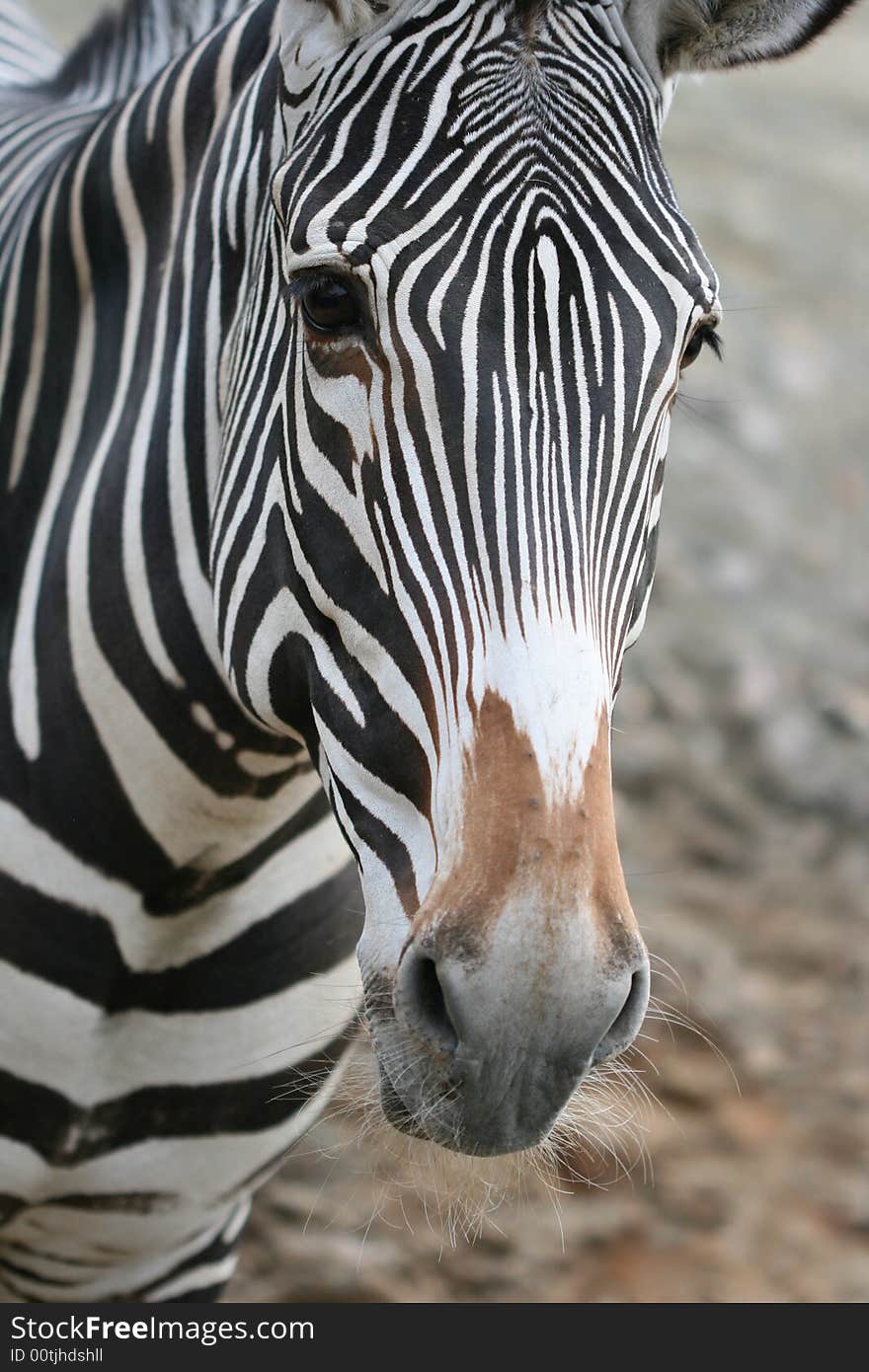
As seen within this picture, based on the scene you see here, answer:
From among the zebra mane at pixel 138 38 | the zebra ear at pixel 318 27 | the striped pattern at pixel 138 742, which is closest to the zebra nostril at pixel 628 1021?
the striped pattern at pixel 138 742

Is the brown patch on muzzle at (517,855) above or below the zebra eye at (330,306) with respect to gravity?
below

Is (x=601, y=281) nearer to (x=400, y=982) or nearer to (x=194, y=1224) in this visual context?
(x=400, y=982)

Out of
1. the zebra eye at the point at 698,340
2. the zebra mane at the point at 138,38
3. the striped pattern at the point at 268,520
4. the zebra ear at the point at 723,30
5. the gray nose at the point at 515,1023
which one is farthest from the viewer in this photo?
the zebra mane at the point at 138,38

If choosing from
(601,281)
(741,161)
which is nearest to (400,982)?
(601,281)

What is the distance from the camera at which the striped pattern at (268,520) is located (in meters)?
1.94

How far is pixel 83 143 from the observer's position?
3.04 m

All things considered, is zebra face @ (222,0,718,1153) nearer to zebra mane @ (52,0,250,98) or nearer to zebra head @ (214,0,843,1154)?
zebra head @ (214,0,843,1154)

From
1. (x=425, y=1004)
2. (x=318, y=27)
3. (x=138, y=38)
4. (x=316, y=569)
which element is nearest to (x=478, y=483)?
(x=316, y=569)

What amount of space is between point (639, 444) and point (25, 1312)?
2405 millimetres

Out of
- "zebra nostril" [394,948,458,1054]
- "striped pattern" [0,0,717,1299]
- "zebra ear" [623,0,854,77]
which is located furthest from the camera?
"zebra ear" [623,0,854,77]

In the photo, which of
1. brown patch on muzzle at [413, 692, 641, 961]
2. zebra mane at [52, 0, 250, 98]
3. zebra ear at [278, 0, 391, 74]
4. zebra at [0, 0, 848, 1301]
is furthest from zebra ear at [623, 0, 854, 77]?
zebra mane at [52, 0, 250, 98]

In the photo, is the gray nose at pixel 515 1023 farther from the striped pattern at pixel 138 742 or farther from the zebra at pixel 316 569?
the striped pattern at pixel 138 742

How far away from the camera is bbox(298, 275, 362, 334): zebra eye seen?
6.64ft

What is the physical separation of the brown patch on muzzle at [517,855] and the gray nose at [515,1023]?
3 cm
